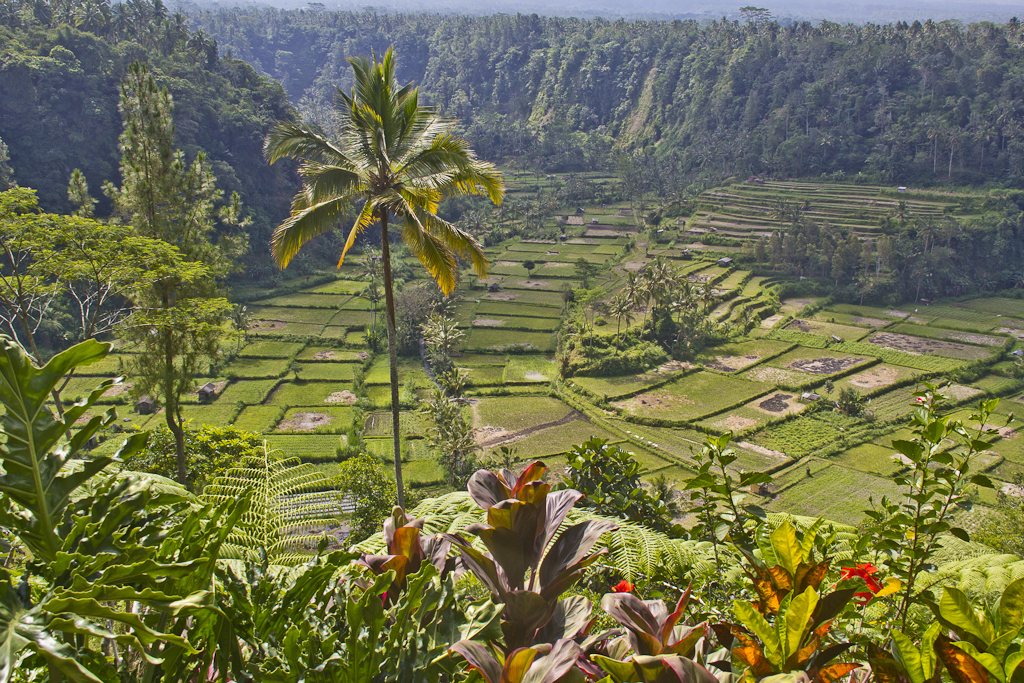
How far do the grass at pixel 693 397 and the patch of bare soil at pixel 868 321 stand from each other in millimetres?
13440

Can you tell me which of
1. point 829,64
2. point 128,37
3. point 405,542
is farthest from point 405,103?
point 829,64

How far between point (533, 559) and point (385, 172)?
9.14 m

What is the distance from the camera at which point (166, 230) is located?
1534cm

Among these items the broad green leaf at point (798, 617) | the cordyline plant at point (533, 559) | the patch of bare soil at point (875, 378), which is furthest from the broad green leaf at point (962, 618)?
the patch of bare soil at point (875, 378)

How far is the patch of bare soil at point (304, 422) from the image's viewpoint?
92.3 ft

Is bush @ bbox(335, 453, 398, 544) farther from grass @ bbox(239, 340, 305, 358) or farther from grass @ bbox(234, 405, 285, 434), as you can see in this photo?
grass @ bbox(239, 340, 305, 358)

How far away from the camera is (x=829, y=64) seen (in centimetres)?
7769

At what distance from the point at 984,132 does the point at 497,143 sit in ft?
184

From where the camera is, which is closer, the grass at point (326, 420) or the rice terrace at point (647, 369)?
the rice terrace at point (647, 369)

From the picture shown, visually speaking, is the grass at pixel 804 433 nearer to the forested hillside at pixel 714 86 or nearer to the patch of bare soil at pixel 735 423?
the patch of bare soil at pixel 735 423

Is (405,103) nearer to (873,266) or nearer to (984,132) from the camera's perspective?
(873,266)

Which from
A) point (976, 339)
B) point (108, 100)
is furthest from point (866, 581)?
point (108, 100)

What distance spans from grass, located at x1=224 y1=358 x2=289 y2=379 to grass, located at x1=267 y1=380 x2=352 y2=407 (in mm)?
1289

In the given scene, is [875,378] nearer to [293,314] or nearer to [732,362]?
[732,362]
